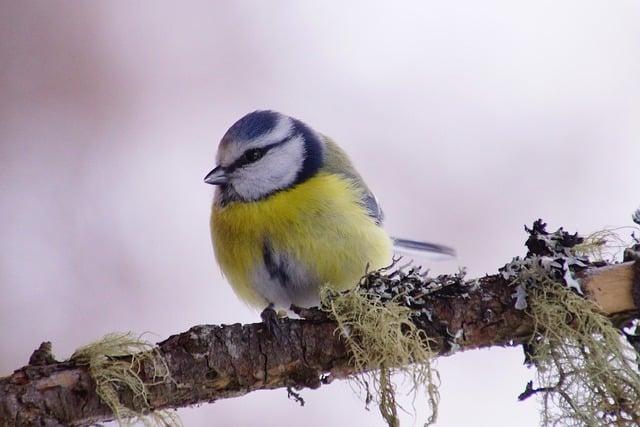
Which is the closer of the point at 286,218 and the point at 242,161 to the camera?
the point at 286,218

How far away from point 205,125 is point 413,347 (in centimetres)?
111

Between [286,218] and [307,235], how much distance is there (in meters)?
0.06

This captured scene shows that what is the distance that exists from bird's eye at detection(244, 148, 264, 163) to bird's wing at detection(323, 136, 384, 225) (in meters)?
0.15

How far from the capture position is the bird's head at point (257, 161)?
5.44 feet

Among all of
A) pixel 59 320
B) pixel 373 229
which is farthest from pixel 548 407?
pixel 59 320

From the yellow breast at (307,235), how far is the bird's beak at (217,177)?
0.06m

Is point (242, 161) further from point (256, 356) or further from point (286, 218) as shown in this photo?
point (256, 356)

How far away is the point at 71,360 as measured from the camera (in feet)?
3.76

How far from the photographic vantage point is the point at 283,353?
1.18 meters

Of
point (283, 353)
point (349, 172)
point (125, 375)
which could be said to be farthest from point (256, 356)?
point (349, 172)

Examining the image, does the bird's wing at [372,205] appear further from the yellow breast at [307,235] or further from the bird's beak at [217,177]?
the bird's beak at [217,177]

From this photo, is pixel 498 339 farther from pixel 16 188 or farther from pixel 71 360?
pixel 16 188

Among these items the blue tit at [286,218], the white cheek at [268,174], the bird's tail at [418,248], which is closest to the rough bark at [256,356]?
the blue tit at [286,218]

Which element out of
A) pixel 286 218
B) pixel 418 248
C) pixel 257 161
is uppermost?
pixel 257 161
